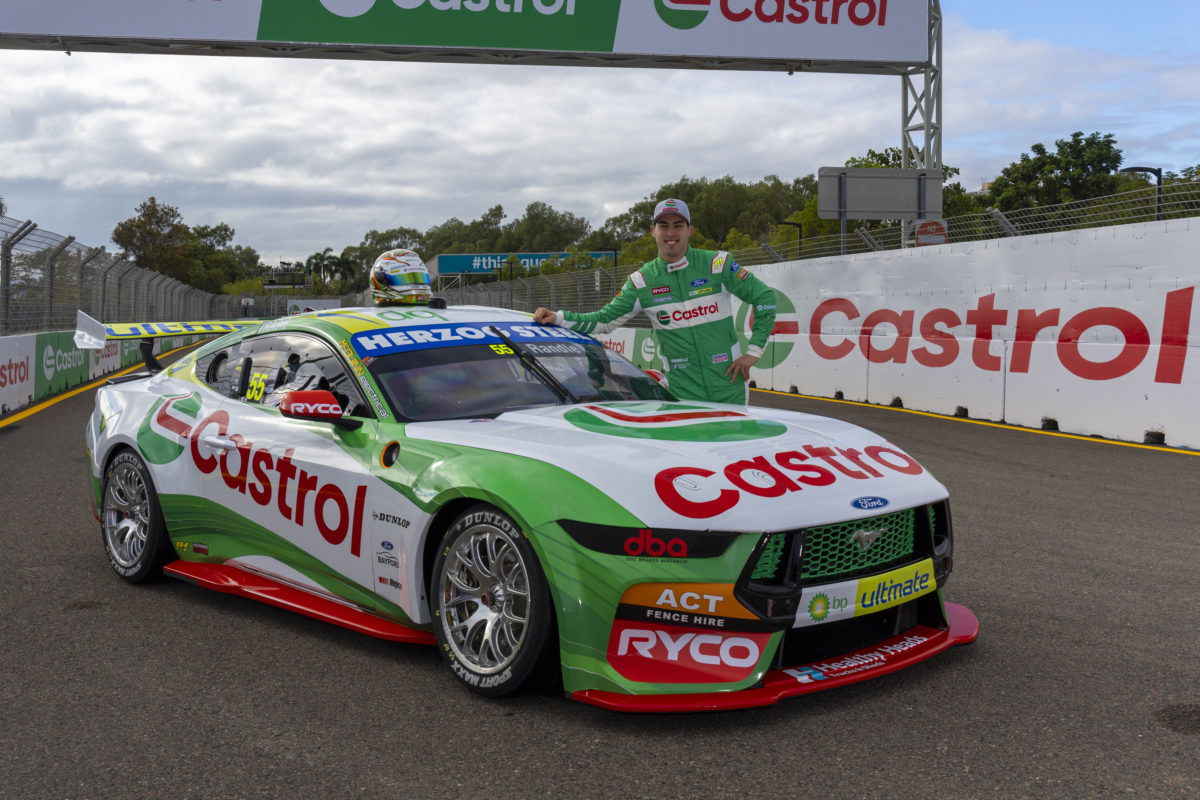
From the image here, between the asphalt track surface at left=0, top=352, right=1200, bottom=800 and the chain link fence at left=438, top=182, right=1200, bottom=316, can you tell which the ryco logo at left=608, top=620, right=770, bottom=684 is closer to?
the asphalt track surface at left=0, top=352, right=1200, bottom=800

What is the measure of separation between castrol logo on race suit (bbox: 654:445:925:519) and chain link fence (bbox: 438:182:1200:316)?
7.19 meters

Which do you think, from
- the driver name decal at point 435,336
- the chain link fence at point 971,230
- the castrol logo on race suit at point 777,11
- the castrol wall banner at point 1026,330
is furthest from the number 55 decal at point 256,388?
the castrol logo on race suit at point 777,11

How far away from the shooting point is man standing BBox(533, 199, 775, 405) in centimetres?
590

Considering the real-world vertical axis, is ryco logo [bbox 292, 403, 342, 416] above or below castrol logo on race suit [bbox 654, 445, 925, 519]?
above

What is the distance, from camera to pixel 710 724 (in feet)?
11.2

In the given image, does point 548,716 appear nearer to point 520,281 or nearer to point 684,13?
point 684,13

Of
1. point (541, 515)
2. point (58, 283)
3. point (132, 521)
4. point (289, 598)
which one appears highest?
point (58, 283)

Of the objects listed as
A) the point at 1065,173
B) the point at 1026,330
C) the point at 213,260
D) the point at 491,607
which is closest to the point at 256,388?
the point at 491,607

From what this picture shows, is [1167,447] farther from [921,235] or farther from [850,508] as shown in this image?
[850,508]

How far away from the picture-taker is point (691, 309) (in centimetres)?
600

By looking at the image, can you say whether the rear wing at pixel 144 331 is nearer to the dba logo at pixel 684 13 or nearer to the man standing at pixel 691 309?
the man standing at pixel 691 309

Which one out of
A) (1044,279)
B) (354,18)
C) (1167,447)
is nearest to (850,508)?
(1167,447)

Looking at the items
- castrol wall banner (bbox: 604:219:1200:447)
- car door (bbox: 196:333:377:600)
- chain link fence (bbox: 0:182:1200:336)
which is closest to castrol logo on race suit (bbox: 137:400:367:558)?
car door (bbox: 196:333:377:600)

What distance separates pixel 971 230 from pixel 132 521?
11.5 metres
